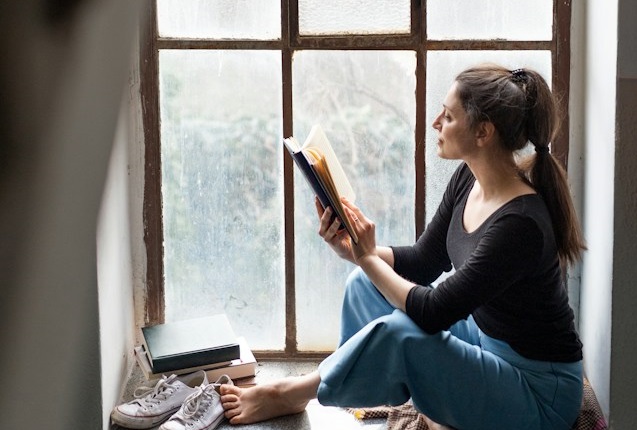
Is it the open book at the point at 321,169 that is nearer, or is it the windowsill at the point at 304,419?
the open book at the point at 321,169

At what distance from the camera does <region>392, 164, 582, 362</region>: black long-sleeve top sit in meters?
1.93

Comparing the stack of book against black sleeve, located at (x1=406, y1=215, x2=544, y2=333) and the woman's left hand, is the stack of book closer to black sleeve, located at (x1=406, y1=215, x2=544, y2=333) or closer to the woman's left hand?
the woman's left hand

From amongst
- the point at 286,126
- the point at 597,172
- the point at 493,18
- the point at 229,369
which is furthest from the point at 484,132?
the point at 229,369

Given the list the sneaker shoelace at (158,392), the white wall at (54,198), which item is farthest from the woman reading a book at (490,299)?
the white wall at (54,198)

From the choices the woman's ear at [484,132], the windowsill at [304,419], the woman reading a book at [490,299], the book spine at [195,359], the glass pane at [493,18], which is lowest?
the windowsill at [304,419]

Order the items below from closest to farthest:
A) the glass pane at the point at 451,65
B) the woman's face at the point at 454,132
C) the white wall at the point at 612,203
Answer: the white wall at the point at 612,203 < the woman's face at the point at 454,132 < the glass pane at the point at 451,65

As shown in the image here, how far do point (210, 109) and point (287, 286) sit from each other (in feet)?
1.61

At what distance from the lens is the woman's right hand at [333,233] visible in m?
2.07

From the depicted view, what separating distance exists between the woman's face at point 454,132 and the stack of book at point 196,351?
0.71 meters

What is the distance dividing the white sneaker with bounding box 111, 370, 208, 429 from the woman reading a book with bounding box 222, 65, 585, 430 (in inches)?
14.8

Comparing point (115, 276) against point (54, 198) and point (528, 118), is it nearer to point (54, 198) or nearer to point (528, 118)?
Result: point (54, 198)

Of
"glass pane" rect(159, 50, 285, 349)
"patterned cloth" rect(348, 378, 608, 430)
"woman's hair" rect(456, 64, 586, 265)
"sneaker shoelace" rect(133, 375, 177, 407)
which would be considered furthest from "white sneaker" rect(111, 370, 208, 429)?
"woman's hair" rect(456, 64, 586, 265)

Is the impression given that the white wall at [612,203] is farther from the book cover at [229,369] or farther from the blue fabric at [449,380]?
the book cover at [229,369]

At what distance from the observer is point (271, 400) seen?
7.21ft
